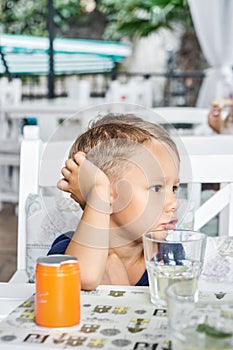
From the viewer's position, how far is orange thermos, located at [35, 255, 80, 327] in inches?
37.0

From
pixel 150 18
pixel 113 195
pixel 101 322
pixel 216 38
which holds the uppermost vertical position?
pixel 150 18

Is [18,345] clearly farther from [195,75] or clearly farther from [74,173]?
[195,75]

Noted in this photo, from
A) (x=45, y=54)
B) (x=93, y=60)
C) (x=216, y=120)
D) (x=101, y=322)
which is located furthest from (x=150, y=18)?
(x=101, y=322)

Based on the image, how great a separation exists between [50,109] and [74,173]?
11.0ft

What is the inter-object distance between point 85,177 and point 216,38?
12.4 feet

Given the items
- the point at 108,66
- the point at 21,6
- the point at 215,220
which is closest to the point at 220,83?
the point at 215,220

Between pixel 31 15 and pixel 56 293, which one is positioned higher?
pixel 31 15

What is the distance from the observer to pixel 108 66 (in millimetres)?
9078

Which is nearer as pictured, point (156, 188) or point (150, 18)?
point (156, 188)

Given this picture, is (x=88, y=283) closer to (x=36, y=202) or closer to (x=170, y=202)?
(x=170, y=202)

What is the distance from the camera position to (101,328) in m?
0.95

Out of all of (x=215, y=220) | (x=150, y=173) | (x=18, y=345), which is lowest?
(x=215, y=220)

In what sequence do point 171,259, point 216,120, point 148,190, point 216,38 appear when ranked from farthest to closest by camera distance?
point 216,38
point 216,120
point 148,190
point 171,259

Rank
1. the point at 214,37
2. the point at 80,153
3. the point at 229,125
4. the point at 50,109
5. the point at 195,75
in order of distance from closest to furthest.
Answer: the point at 80,153 → the point at 229,125 → the point at 50,109 → the point at 214,37 → the point at 195,75
